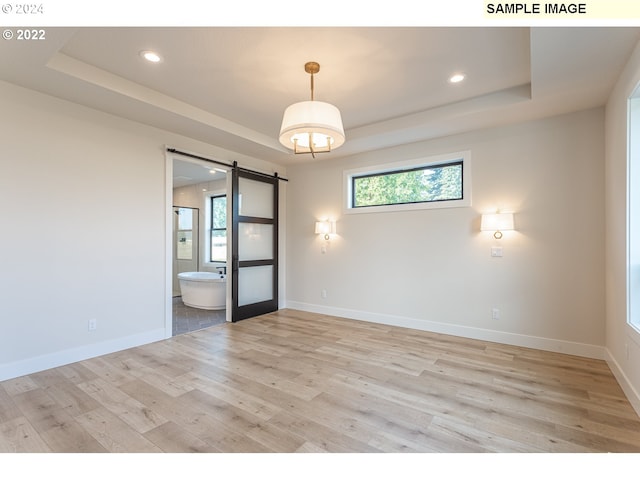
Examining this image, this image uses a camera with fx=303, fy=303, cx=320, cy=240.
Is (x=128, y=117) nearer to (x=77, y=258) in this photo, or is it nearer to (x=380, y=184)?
(x=77, y=258)

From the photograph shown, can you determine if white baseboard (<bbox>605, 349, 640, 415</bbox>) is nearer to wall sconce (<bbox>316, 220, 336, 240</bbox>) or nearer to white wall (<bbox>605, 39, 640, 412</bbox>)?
white wall (<bbox>605, 39, 640, 412</bbox>)

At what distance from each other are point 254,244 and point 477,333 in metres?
3.67

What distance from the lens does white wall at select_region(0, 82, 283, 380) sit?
2824 mm

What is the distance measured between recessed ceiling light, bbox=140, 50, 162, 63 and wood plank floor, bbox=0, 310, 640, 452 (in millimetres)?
2853

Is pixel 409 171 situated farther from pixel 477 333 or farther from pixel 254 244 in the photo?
pixel 254 244

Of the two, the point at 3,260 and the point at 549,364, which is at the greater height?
the point at 3,260

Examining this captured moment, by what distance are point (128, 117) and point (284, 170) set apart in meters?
2.79

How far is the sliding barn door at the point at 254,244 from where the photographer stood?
487 cm

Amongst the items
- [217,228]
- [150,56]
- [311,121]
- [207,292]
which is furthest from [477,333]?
[217,228]

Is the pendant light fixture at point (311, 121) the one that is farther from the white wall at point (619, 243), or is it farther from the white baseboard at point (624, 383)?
the white baseboard at point (624, 383)

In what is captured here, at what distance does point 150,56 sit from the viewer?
8.59 ft

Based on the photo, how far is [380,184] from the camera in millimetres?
4836

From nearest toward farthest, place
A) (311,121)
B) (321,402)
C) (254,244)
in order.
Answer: (311,121) → (321,402) → (254,244)
